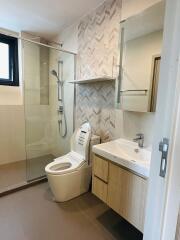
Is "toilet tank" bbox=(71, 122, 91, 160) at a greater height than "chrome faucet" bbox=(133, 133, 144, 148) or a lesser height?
lesser

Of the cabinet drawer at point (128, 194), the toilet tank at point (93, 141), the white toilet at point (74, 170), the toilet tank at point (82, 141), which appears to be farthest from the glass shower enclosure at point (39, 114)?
the cabinet drawer at point (128, 194)

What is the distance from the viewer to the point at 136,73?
1656mm

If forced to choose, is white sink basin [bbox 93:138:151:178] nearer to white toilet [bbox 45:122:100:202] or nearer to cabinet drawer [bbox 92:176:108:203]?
cabinet drawer [bbox 92:176:108:203]

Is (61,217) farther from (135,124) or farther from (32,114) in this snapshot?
(32,114)

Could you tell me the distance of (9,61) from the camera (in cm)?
289

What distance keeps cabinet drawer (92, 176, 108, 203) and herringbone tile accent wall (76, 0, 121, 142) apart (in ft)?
1.99

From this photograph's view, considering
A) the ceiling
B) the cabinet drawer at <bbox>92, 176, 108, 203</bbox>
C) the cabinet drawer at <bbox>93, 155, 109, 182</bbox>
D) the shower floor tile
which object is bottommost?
the shower floor tile

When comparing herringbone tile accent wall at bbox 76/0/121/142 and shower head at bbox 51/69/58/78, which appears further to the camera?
shower head at bbox 51/69/58/78

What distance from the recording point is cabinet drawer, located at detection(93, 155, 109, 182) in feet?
4.93

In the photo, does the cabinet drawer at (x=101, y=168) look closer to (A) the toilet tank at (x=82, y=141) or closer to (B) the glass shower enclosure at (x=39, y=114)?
(A) the toilet tank at (x=82, y=141)

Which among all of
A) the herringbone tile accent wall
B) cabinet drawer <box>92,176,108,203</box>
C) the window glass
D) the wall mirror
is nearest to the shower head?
the herringbone tile accent wall

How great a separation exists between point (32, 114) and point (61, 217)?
170 centimetres

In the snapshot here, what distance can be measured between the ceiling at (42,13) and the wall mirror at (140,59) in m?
0.66

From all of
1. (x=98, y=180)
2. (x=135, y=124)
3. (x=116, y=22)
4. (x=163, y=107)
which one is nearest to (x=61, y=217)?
(x=98, y=180)
